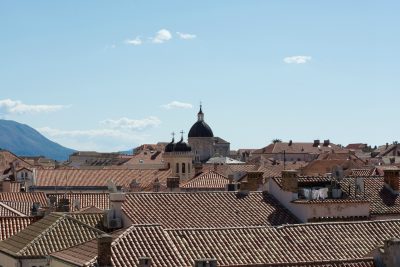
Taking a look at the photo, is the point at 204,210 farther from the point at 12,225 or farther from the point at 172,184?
the point at 172,184

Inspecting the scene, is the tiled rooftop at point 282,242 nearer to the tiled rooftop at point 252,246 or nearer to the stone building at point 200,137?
the tiled rooftop at point 252,246

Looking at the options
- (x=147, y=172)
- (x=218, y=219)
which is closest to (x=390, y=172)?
(x=218, y=219)

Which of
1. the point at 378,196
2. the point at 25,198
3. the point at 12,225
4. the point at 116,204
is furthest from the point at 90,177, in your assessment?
the point at 116,204

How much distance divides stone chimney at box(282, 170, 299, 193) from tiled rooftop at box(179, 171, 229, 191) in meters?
31.1

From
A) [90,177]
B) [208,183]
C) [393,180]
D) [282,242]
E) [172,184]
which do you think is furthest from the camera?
[90,177]

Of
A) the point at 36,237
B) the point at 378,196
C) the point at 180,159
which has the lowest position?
the point at 36,237

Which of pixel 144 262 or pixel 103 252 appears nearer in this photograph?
pixel 144 262

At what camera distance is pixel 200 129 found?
6063 inches

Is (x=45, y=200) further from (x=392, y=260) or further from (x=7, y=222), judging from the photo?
(x=392, y=260)

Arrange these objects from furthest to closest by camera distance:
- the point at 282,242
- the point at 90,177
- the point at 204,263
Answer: the point at 90,177
the point at 282,242
the point at 204,263

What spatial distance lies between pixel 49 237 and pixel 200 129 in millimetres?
120667

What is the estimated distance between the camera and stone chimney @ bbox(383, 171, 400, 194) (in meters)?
43.7

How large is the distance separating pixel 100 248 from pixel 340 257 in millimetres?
8176

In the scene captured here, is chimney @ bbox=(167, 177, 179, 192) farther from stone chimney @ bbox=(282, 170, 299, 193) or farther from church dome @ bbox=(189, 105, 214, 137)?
church dome @ bbox=(189, 105, 214, 137)
